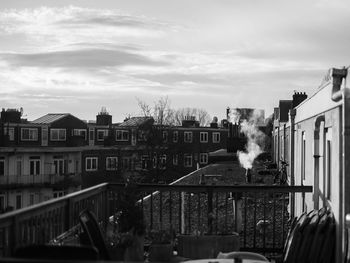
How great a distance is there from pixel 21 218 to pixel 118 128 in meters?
45.2

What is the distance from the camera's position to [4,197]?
41594 millimetres

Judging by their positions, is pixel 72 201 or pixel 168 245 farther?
pixel 168 245

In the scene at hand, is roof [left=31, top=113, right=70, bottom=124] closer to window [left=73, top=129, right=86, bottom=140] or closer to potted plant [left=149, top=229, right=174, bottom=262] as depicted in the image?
window [left=73, top=129, right=86, bottom=140]

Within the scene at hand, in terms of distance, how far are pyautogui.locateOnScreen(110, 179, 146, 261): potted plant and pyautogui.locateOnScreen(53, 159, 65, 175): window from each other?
3759 centimetres

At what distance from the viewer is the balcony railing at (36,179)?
4075 cm

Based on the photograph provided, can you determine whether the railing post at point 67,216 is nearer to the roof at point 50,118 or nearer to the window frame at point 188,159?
the roof at point 50,118

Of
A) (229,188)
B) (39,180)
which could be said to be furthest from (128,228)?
(39,180)

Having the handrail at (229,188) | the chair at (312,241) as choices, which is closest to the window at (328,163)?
the handrail at (229,188)

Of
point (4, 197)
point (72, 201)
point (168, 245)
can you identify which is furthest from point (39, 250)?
point (4, 197)

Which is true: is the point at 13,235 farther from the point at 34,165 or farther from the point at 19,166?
the point at 34,165

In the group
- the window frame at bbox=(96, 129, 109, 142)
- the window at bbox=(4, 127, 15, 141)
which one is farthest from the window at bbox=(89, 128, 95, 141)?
the window at bbox=(4, 127, 15, 141)

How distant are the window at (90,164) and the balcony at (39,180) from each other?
123 cm

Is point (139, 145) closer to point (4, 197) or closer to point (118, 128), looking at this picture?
point (118, 128)

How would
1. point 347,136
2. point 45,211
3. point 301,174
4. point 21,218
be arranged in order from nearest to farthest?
point 21,218, point 45,211, point 347,136, point 301,174
